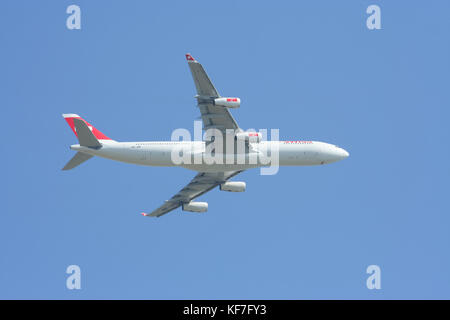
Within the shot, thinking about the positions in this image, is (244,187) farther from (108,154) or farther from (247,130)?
(108,154)

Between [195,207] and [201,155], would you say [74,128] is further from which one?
[195,207]

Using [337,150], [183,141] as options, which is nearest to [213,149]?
[183,141]

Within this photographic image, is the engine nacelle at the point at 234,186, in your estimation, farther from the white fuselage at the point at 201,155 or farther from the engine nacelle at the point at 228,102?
the engine nacelle at the point at 228,102

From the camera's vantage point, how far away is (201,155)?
235 ft

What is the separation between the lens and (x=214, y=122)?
6900cm

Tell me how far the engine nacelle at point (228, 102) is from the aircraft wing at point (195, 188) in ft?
40.8

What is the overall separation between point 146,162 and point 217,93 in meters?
10.9

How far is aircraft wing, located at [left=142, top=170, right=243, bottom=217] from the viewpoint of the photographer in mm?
78188

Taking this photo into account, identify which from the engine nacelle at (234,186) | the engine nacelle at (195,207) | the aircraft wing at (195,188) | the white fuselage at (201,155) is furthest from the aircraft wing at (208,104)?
the engine nacelle at (195,207)

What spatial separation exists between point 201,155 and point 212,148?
1296 mm

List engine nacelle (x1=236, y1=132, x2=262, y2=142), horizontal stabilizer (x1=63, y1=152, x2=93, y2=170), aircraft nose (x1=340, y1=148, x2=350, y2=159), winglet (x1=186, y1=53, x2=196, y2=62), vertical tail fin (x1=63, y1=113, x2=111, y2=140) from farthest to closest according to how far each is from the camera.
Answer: aircraft nose (x1=340, y1=148, x2=350, y2=159) → vertical tail fin (x1=63, y1=113, x2=111, y2=140) → horizontal stabilizer (x1=63, y1=152, x2=93, y2=170) → engine nacelle (x1=236, y1=132, x2=262, y2=142) → winglet (x1=186, y1=53, x2=196, y2=62)

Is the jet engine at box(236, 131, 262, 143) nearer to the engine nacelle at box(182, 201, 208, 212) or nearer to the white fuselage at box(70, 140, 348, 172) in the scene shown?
the white fuselage at box(70, 140, 348, 172)

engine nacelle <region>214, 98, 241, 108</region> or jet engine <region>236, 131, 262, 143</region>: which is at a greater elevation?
engine nacelle <region>214, 98, 241, 108</region>

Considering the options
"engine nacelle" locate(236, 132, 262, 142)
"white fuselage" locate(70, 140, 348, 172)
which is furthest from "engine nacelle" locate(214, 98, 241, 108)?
"white fuselage" locate(70, 140, 348, 172)
